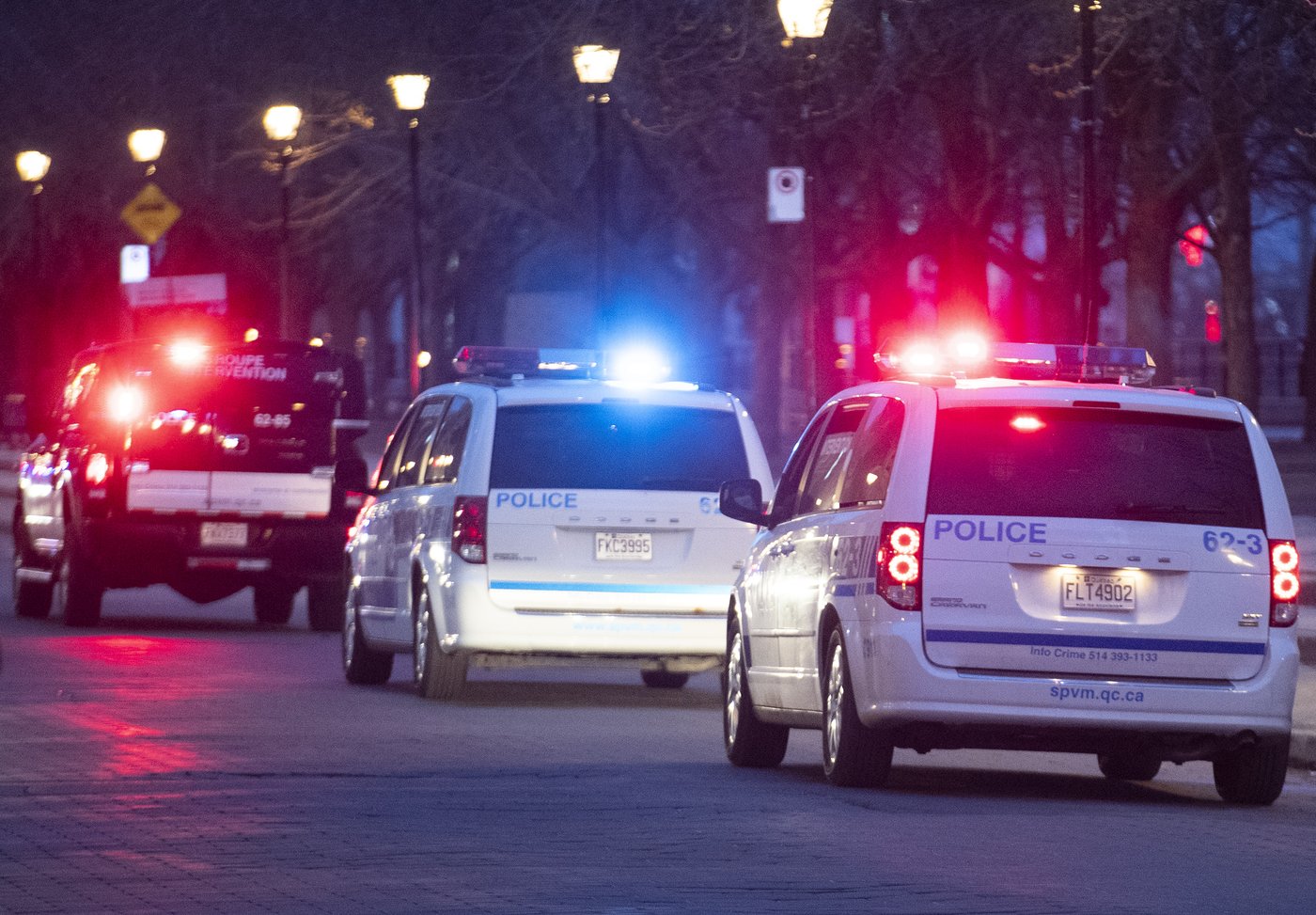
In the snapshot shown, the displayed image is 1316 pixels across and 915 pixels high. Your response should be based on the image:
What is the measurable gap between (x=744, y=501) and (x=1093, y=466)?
83.6 inches

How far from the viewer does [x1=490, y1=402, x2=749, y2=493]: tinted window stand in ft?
53.3

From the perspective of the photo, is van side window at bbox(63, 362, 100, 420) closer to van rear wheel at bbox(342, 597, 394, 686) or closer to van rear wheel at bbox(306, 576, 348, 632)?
van rear wheel at bbox(306, 576, 348, 632)

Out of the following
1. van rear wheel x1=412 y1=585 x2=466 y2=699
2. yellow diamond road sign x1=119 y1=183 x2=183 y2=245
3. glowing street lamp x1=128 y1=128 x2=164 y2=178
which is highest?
glowing street lamp x1=128 y1=128 x2=164 y2=178

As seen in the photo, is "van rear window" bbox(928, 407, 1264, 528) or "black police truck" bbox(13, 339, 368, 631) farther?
"black police truck" bbox(13, 339, 368, 631)

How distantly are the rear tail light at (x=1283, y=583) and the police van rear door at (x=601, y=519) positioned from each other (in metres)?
4.99

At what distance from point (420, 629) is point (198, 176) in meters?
37.4

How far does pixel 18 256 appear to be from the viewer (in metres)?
61.3

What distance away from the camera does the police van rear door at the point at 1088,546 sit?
11.5 m

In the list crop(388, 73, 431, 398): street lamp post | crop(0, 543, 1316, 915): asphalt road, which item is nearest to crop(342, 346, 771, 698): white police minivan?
crop(0, 543, 1316, 915): asphalt road

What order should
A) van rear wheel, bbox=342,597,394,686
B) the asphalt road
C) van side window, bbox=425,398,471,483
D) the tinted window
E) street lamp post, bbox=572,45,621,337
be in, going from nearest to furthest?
the asphalt road, the tinted window, van side window, bbox=425,398,471,483, van rear wheel, bbox=342,597,394,686, street lamp post, bbox=572,45,621,337

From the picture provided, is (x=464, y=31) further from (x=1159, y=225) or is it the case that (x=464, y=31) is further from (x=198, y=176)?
(x=198, y=176)

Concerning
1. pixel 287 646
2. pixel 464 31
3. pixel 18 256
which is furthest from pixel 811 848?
pixel 18 256

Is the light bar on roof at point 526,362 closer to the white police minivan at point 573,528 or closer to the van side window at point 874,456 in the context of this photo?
the white police minivan at point 573,528

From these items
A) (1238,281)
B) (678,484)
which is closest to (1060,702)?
(678,484)
